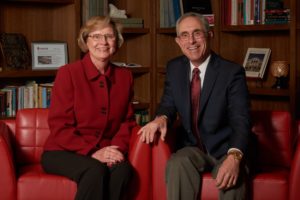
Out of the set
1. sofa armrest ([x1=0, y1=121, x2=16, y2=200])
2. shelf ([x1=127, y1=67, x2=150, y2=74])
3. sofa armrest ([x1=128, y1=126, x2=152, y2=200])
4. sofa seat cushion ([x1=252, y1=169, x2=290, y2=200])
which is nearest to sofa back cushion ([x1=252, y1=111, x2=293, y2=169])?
sofa seat cushion ([x1=252, y1=169, x2=290, y2=200])

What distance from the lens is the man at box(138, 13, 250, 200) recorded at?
2.36m

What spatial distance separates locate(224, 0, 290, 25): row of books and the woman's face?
4.47ft

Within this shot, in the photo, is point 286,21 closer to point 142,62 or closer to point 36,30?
point 142,62

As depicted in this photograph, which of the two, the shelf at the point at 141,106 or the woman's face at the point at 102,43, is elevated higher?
the woman's face at the point at 102,43

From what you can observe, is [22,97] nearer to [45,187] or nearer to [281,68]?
[45,187]

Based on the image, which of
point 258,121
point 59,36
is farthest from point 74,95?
point 59,36

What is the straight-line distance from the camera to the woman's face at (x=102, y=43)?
2.70 meters

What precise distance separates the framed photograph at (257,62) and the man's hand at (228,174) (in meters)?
1.63

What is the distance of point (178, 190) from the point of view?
7.73ft

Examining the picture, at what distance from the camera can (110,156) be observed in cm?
253

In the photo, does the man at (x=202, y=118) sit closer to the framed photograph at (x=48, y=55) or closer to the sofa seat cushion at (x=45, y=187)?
the sofa seat cushion at (x=45, y=187)

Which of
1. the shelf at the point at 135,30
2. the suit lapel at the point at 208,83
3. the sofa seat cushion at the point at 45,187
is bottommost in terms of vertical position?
the sofa seat cushion at the point at 45,187

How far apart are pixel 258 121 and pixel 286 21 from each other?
3.46 ft

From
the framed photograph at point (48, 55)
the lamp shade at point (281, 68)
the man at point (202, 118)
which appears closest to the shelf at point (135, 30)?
the framed photograph at point (48, 55)
